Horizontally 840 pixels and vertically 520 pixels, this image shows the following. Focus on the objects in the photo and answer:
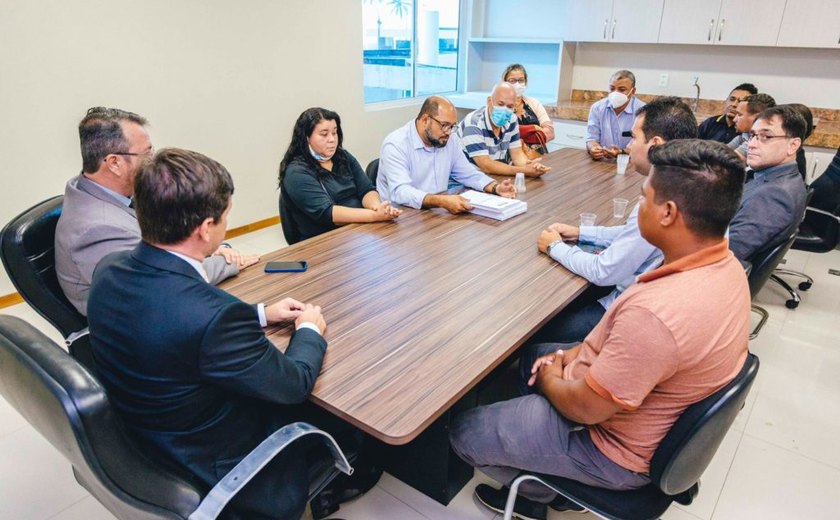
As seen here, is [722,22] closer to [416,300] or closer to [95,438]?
[416,300]

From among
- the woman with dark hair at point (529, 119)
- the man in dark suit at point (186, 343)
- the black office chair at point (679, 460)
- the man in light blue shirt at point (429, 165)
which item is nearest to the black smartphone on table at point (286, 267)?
the man in dark suit at point (186, 343)

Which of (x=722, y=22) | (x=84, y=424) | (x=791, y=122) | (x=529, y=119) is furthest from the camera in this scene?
(x=722, y=22)

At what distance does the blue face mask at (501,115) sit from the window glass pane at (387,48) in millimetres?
2198

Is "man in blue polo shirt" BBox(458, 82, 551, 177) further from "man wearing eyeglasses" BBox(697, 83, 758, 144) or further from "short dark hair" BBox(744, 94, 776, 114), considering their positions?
"man wearing eyeglasses" BBox(697, 83, 758, 144)

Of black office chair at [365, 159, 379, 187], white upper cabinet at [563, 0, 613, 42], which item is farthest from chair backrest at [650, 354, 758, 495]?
white upper cabinet at [563, 0, 613, 42]

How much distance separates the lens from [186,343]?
100 cm

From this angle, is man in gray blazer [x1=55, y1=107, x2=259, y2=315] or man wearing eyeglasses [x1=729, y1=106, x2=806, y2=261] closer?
man in gray blazer [x1=55, y1=107, x2=259, y2=315]

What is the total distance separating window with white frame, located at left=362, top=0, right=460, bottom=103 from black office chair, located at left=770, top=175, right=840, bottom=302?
3777 millimetres

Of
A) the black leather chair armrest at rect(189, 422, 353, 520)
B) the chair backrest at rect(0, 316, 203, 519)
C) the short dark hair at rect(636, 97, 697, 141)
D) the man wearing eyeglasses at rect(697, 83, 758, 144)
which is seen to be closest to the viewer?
the chair backrest at rect(0, 316, 203, 519)

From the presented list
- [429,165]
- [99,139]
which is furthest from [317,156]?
[99,139]

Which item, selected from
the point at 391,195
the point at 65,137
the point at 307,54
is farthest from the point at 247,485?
the point at 307,54

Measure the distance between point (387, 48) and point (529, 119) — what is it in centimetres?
208

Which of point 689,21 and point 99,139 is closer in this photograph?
point 99,139

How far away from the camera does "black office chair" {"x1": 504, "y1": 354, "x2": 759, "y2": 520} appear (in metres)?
1.06
